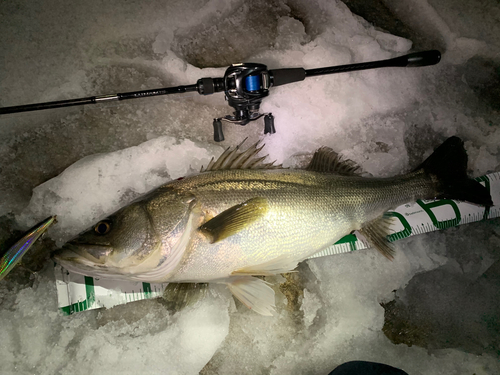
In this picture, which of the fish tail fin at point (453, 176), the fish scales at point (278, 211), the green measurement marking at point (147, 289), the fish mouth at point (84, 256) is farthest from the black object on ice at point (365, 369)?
the fish mouth at point (84, 256)

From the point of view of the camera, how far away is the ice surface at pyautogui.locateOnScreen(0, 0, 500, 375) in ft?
5.86

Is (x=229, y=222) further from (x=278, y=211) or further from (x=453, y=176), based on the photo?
(x=453, y=176)

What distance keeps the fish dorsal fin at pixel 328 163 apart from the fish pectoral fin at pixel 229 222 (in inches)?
21.1

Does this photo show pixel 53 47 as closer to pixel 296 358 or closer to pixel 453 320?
pixel 296 358

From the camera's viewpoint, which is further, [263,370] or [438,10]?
[438,10]

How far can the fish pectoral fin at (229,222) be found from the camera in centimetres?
140

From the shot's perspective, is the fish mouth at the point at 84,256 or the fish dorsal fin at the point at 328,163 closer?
the fish mouth at the point at 84,256

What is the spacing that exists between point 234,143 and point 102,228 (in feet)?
A: 3.25

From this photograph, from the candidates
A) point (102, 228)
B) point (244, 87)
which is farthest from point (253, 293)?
point (244, 87)

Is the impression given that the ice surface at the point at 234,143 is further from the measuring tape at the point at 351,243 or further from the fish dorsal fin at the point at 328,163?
the fish dorsal fin at the point at 328,163

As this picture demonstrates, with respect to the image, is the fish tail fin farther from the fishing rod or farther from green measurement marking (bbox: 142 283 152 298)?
green measurement marking (bbox: 142 283 152 298)

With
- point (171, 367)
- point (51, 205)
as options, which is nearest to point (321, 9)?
point (51, 205)

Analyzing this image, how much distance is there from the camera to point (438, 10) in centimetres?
214

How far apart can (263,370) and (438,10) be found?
279 cm
